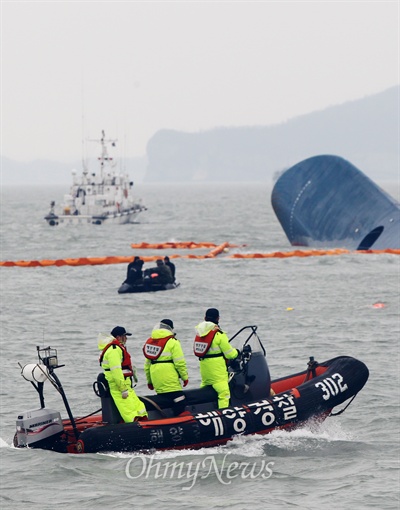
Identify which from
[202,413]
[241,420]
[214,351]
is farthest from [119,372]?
[241,420]

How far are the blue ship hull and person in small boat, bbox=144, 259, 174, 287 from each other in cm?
2300

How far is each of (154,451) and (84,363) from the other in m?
8.75

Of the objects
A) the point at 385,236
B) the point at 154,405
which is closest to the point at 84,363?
the point at 154,405

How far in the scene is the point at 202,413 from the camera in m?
15.8

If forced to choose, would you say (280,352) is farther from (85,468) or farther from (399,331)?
(85,468)

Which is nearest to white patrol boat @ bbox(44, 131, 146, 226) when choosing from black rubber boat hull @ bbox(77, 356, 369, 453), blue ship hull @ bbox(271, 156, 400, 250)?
blue ship hull @ bbox(271, 156, 400, 250)

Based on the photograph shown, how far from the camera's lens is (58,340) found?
27.4 meters

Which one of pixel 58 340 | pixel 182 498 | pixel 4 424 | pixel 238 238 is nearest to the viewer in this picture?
pixel 182 498

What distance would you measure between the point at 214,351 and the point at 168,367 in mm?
860

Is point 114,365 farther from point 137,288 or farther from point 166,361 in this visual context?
point 137,288

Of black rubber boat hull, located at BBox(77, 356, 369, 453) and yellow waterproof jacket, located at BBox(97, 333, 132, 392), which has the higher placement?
yellow waterproof jacket, located at BBox(97, 333, 132, 392)

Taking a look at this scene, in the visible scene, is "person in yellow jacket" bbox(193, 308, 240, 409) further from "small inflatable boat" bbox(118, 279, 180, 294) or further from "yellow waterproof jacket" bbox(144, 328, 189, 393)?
"small inflatable boat" bbox(118, 279, 180, 294)

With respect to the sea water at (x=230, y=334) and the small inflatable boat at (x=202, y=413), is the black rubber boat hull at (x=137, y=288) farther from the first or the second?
the small inflatable boat at (x=202, y=413)

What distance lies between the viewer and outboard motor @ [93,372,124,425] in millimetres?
15320
